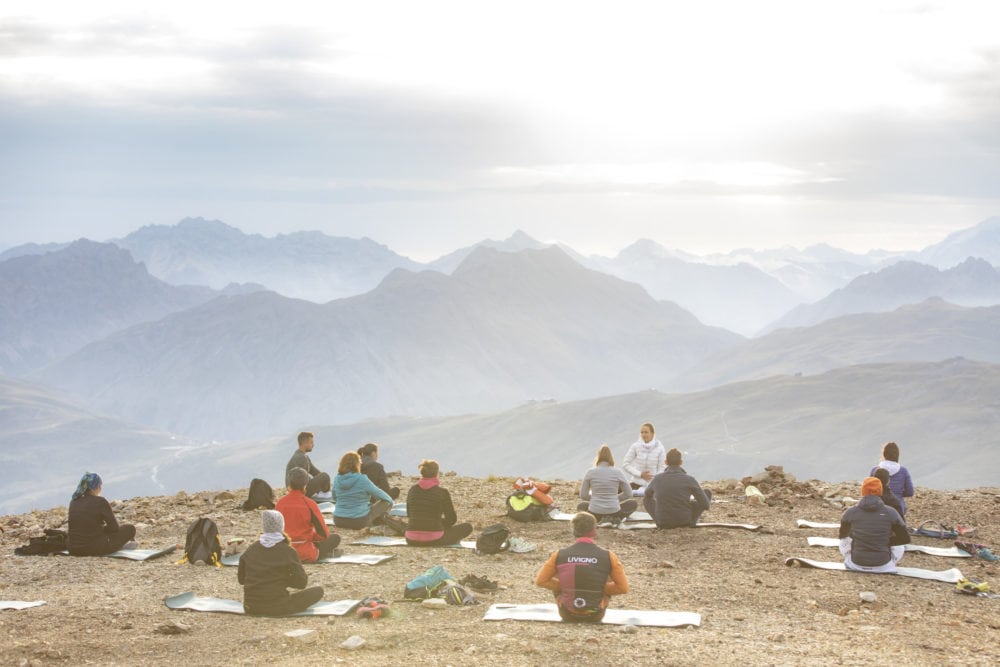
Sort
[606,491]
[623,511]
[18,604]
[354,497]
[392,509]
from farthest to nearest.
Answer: [392,509] → [623,511] → [606,491] → [354,497] → [18,604]

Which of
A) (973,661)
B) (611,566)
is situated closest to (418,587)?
(611,566)

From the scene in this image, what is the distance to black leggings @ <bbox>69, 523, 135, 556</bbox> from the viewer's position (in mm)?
18922

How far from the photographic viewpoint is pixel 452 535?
19469mm

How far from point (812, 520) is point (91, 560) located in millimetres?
15868

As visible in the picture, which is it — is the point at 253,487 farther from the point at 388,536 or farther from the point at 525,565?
the point at 525,565

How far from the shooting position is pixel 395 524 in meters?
21.0

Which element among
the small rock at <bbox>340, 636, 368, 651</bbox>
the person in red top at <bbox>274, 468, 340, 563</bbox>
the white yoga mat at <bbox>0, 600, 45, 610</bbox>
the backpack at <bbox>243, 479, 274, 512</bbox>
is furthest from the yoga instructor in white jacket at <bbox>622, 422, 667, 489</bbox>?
the white yoga mat at <bbox>0, 600, 45, 610</bbox>

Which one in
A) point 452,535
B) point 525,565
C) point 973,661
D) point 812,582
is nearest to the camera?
point 973,661

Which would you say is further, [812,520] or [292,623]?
[812,520]

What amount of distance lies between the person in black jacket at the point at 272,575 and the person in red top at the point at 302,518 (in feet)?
6.91

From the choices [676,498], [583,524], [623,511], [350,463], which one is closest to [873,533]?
[676,498]

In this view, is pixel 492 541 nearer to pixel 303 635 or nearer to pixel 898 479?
pixel 303 635

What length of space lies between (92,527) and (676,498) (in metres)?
12.2

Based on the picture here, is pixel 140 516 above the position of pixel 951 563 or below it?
above
